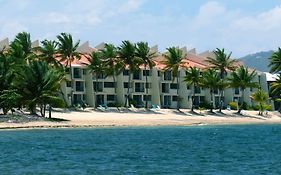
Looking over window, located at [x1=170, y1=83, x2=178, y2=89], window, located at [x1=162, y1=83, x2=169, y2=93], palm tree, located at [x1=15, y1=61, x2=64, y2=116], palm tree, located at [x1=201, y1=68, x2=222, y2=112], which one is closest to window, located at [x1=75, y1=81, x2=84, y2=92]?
window, located at [x1=162, y1=83, x2=169, y2=93]

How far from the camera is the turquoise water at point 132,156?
3178cm

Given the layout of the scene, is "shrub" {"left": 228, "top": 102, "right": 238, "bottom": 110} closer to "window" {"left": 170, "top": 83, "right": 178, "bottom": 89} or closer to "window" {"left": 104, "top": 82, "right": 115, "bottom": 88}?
"window" {"left": 170, "top": 83, "right": 178, "bottom": 89}

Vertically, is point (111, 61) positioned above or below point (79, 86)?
above

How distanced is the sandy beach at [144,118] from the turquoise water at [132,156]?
60.4 feet

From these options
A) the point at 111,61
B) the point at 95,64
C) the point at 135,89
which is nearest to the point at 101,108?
the point at 95,64

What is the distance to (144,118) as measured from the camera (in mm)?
89000

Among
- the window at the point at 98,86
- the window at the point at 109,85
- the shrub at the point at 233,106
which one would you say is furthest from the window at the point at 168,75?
the window at the point at 98,86

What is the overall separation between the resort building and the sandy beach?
26.2ft

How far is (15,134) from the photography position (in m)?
60.7

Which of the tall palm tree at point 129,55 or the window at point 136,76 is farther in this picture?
the window at point 136,76

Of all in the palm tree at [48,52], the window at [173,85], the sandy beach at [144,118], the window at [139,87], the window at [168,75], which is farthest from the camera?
the window at [173,85]

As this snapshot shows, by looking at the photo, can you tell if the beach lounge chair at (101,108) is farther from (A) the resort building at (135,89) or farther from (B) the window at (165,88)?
(B) the window at (165,88)

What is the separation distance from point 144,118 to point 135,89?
67.7 feet

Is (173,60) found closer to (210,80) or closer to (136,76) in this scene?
(210,80)
